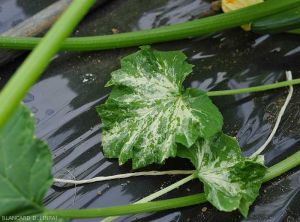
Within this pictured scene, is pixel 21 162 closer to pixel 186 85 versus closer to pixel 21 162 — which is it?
pixel 21 162

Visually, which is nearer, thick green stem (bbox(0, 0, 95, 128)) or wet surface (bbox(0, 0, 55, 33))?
thick green stem (bbox(0, 0, 95, 128))

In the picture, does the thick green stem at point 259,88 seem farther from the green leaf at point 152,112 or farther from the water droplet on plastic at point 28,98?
the water droplet on plastic at point 28,98

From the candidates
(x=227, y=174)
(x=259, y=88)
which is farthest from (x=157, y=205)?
(x=259, y=88)

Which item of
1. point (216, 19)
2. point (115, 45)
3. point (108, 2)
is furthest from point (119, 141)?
point (108, 2)

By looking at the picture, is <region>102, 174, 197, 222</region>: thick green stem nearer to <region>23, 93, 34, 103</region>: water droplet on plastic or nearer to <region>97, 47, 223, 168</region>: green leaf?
<region>97, 47, 223, 168</region>: green leaf

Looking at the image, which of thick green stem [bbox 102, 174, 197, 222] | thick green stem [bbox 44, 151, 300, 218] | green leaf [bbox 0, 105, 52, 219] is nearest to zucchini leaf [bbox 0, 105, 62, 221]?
green leaf [bbox 0, 105, 52, 219]

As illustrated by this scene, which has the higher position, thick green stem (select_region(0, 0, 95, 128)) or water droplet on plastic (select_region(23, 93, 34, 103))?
thick green stem (select_region(0, 0, 95, 128))
